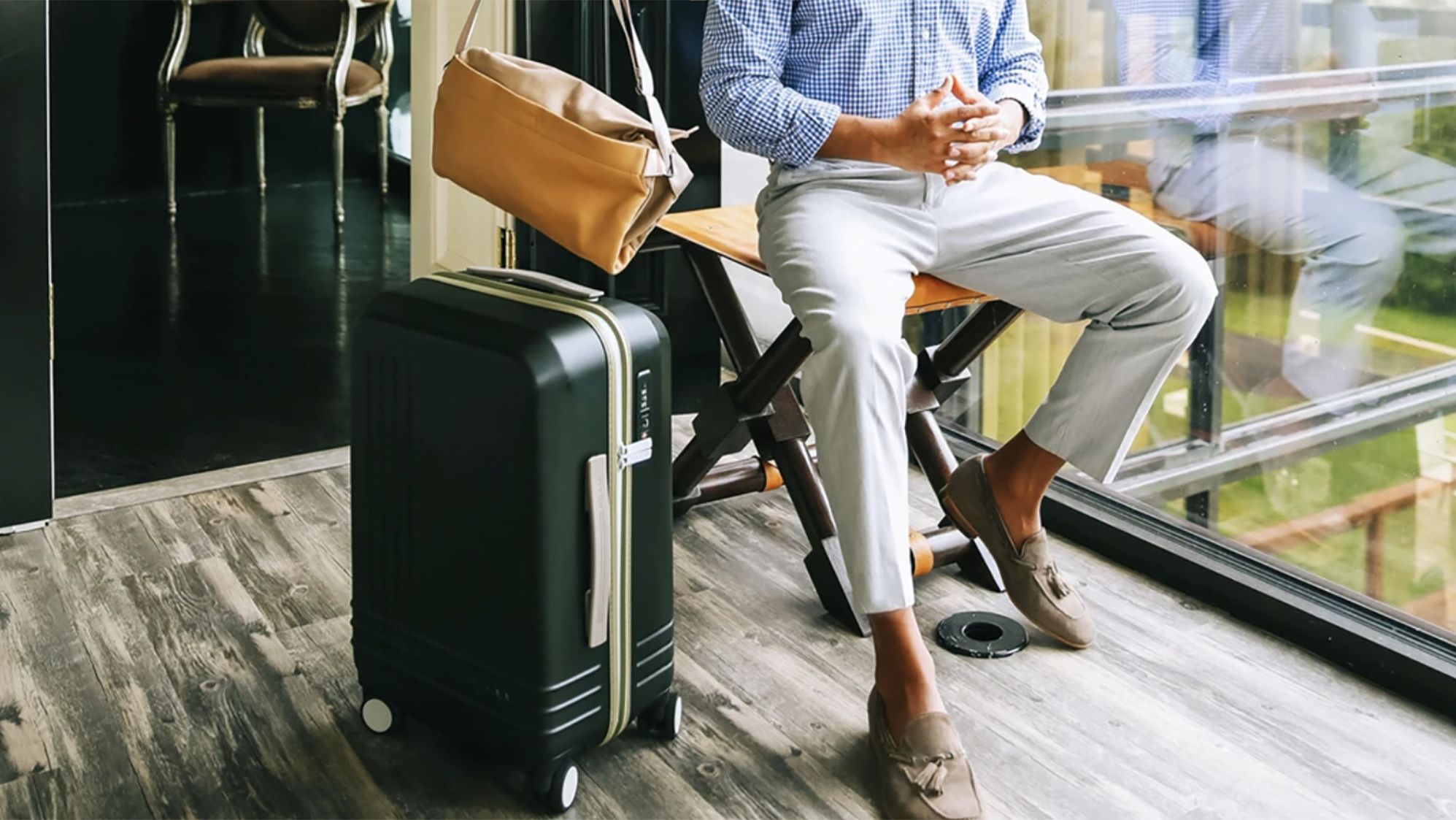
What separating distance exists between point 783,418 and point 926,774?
2.47ft

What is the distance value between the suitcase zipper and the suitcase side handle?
2cm

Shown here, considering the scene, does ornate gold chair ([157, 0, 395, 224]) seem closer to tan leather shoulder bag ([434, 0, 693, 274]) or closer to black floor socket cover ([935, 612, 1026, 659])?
tan leather shoulder bag ([434, 0, 693, 274])

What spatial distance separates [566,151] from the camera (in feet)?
5.90

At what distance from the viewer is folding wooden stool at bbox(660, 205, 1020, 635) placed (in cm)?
229

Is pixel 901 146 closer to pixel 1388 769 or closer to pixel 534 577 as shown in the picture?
pixel 534 577

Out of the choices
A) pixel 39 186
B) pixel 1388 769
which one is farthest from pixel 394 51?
pixel 1388 769

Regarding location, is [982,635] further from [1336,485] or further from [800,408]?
[1336,485]

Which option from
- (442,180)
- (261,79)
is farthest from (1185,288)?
(261,79)

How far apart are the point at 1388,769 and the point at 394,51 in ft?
16.1

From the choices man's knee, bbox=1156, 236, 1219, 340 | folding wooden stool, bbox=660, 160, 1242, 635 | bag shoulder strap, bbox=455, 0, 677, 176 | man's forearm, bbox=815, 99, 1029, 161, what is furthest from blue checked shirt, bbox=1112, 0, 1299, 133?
bag shoulder strap, bbox=455, 0, 677, 176

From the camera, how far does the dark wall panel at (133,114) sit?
5.23 metres

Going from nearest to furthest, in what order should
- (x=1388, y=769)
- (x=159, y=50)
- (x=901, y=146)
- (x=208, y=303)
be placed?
1. (x=1388, y=769)
2. (x=901, y=146)
3. (x=208, y=303)
4. (x=159, y=50)

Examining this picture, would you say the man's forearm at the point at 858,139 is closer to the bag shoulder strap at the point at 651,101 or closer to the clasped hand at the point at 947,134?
the clasped hand at the point at 947,134

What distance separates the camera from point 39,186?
239 cm
